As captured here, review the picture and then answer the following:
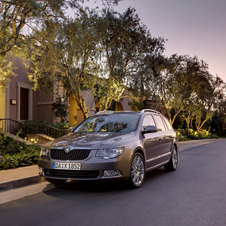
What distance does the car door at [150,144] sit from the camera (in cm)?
659

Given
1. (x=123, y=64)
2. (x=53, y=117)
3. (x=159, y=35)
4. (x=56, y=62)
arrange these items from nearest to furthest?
(x=56, y=62) < (x=123, y=64) < (x=53, y=117) < (x=159, y=35)

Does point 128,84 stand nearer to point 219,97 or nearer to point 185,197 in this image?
point 185,197

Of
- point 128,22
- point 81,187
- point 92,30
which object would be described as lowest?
point 81,187

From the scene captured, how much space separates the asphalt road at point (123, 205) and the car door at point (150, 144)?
0.54 metres

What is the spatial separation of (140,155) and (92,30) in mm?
7086

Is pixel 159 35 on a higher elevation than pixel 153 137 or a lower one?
higher

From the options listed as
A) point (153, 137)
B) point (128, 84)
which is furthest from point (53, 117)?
point (153, 137)

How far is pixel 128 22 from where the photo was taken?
14.3m

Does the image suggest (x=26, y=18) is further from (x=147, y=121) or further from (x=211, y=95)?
(x=211, y=95)

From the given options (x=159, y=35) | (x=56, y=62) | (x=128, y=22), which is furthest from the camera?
(x=159, y=35)

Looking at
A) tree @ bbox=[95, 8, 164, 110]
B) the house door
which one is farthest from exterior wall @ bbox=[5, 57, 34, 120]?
tree @ bbox=[95, 8, 164, 110]

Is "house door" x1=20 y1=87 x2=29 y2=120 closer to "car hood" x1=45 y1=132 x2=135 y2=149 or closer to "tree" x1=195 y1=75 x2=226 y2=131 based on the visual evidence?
"car hood" x1=45 y1=132 x2=135 y2=149

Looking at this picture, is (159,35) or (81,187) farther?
(159,35)

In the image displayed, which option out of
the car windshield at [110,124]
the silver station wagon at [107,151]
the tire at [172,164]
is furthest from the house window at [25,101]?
the tire at [172,164]
